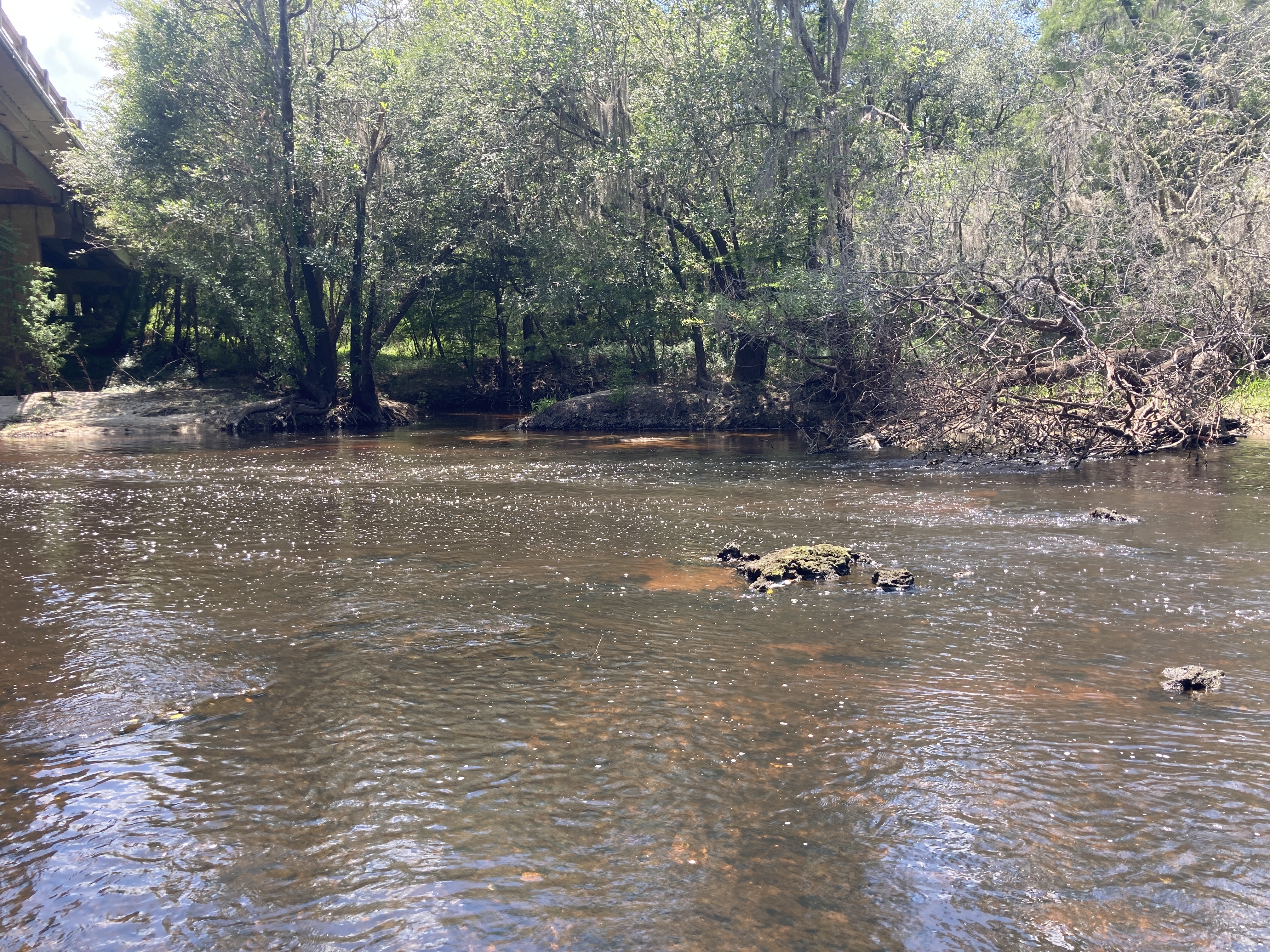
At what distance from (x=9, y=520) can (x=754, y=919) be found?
12485 mm

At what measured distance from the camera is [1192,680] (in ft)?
18.4

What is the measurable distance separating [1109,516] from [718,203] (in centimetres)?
1666

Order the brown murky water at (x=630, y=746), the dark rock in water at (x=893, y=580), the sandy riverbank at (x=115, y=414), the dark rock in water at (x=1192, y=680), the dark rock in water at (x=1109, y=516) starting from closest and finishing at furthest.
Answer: the brown murky water at (x=630, y=746) < the dark rock in water at (x=1192, y=680) < the dark rock in water at (x=893, y=580) < the dark rock in water at (x=1109, y=516) < the sandy riverbank at (x=115, y=414)

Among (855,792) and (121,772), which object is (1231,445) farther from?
(121,772)

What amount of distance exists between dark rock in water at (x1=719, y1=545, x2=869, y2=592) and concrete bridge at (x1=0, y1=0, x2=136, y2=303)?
28401 mm

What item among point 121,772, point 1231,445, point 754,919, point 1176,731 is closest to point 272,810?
point 121,772

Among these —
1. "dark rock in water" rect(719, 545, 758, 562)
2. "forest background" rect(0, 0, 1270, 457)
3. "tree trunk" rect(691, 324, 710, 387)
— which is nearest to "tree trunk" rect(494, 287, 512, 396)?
"forest background" rect(0, 0, 1270, 457)

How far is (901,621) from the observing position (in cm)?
718

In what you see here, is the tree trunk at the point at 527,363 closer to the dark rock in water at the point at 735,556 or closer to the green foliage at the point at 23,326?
the green foliage at the point at 23,326

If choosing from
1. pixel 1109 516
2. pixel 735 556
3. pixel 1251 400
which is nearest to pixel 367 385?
pixel 735 556

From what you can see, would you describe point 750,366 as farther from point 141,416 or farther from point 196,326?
point 196,326

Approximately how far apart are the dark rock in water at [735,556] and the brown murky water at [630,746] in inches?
7.8

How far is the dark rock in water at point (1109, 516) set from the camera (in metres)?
11.1

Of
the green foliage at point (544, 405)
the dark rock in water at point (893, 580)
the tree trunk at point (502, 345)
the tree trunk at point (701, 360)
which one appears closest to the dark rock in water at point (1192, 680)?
the dark rock in water at point (893, 580)
